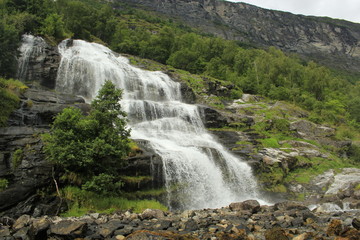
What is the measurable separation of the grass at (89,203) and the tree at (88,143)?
2.98 feet

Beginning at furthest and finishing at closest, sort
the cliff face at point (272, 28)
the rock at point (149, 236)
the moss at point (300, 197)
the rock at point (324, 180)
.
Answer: the cliff face at point (272, 28), the rock at point (324, 180), the moss at point (300, 197), the rock at point (149, 236)

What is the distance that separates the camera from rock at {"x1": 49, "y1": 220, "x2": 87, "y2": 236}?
7589 mm

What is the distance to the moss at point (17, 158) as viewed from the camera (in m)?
12.4

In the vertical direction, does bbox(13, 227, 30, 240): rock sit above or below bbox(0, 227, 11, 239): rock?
below

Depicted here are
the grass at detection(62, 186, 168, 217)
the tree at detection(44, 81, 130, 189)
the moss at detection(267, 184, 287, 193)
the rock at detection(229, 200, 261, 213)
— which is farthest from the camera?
the moss at detection(267, 184, 287, 193)

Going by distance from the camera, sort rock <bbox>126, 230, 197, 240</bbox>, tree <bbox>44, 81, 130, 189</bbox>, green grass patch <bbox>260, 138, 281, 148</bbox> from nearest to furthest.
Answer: rock <bbox>126, 230, 197, 240</bbox>, tree <bbox>44, 81, 130, 189</bbox>, green grass patch <bbox>260, 138, 281, 148</bbox>

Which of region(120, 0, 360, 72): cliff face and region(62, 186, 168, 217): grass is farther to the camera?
region(120, 0, 360, 72): cliff face

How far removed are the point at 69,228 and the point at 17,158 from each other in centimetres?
683

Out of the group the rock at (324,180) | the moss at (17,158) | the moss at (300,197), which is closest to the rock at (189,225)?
the moss at (17,158)

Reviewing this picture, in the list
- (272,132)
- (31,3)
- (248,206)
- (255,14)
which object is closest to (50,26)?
(31,3)

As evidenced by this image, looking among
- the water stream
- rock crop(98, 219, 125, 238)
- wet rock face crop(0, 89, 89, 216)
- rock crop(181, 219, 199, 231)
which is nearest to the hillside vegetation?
the water stream

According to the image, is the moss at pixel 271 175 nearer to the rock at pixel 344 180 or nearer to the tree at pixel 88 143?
the rock at pixel 344 180

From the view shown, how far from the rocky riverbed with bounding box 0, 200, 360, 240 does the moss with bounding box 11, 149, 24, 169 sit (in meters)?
3.48

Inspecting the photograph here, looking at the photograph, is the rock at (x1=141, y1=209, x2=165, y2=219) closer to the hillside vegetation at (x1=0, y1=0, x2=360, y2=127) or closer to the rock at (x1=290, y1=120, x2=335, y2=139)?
the rock at (x1=290, y1=120, x2=335, y2=139)
